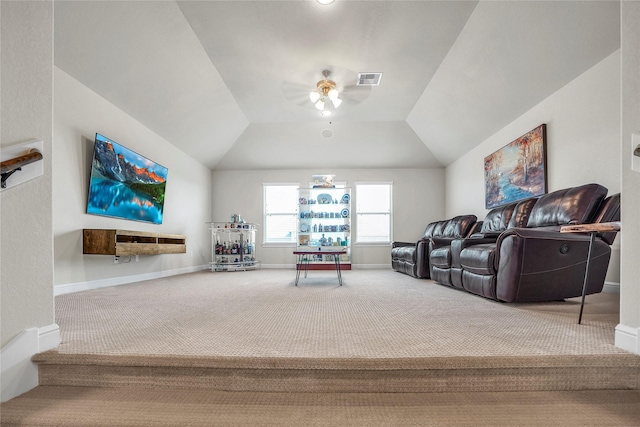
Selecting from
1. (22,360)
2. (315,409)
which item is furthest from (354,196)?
(22,360)

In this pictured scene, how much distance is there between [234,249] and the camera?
23.5ft

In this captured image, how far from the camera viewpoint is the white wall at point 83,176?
3.63 meters

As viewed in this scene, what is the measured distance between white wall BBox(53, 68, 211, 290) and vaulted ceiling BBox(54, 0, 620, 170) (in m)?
0.20

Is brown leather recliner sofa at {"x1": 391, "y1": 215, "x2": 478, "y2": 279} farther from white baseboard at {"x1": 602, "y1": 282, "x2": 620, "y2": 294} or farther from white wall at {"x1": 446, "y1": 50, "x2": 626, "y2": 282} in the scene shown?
white baseboard at {"x1": 602, "y1": 282, "x2": 620, "y2": 294}

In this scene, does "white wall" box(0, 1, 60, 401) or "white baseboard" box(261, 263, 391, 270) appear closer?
"white wall" box(0, 1, 60, 401)

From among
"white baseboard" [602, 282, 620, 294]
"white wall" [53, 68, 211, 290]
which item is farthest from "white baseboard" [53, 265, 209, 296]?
"white baseboard" [602, 282, 620, 294]

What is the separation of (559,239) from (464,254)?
0.88 metres

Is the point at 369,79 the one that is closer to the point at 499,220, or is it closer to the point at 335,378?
the point at 499,220

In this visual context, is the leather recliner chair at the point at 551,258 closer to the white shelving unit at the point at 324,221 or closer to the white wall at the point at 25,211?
the white wall at the point at 25,211

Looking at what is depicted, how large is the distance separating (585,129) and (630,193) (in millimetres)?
2495

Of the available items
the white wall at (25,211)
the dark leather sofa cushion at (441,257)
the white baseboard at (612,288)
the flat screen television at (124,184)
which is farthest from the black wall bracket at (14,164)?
the white baseboard at (612,288)

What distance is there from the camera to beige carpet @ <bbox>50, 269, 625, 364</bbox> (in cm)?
164

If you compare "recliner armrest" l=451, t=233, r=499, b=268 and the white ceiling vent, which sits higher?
the white ceiling vent

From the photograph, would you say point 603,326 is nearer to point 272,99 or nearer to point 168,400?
point 168,400
